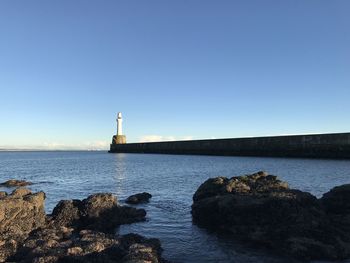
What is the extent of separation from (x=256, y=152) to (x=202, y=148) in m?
20.2

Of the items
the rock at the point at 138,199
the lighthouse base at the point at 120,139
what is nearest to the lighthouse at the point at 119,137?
the lighthouse base at the point at 120,139

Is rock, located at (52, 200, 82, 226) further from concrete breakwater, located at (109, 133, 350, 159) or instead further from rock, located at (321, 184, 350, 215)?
concrete breakwater, located at (109, 133, 350, 159)

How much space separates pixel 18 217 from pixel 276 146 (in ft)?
206

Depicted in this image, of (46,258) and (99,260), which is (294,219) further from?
(46,258)

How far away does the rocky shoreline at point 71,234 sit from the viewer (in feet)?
32.1

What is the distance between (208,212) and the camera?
1636cm

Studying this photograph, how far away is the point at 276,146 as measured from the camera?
71.6m

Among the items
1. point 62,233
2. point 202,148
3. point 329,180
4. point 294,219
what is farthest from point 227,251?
point 202,148

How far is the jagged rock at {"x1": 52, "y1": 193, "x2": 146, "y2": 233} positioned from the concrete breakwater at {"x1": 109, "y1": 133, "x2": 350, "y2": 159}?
49.6m

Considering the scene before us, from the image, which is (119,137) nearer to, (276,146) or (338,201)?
(276,146)

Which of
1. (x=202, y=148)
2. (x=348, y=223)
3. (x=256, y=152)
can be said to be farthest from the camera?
(x=202, y=148)

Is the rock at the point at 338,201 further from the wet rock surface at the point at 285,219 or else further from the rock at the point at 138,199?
the rock at the point at 138,199

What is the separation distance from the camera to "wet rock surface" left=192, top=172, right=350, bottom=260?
11.9m

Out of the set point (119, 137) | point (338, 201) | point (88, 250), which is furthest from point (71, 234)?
point (119, 137)
